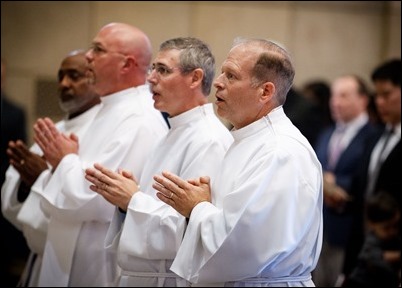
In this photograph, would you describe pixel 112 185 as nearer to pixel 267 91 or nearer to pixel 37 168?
pixel 267 91

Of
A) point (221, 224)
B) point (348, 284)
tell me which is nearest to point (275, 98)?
point (221, 224)

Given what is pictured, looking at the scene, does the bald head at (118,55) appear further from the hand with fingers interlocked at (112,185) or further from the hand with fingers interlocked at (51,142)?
the hand with fingers interlocked at (112,185)

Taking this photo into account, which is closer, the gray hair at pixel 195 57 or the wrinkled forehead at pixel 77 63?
the gray hair at pixel 195 57

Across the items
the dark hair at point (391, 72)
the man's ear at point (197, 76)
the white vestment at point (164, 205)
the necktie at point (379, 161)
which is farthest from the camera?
the necktie at point (379, 161)

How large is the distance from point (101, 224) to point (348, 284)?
1.42 m

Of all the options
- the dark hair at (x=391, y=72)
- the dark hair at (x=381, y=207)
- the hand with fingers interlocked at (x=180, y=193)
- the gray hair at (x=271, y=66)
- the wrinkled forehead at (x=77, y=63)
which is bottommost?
the dark hair at (x=381, y=207)

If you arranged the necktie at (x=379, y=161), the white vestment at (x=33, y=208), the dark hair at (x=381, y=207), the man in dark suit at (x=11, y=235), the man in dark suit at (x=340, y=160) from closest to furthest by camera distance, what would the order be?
the white vestment at (x=33, y=208) → the dark hair at (x=381, y=207) → the man in dark suit at (x=11, y=235) → the necktie at (x=379, y=161) → the man in dark suit at (x=340, y=160)

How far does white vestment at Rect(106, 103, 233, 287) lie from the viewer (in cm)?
430

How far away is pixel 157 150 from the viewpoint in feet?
15.4

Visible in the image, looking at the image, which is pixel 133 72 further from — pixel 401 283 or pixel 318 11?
pixel 318 11

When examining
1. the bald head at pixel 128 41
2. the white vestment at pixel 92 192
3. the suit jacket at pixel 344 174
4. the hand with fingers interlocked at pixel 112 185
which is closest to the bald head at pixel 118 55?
the bald head at pixel 128 41

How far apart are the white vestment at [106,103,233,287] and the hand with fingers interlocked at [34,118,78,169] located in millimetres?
535

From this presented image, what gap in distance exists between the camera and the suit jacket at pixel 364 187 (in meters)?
6.12

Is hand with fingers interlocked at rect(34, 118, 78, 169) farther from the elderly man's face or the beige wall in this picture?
the elderly man's face
